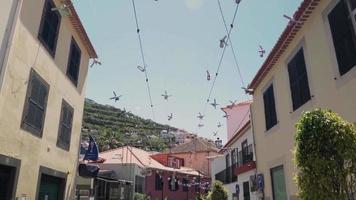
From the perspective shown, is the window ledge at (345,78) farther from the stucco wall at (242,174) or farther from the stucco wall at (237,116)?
the stucco wall at (237,116)

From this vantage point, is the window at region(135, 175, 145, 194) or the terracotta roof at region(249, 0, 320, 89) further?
the window at region(135, 175, 145, 194)

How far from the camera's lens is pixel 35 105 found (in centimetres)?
934

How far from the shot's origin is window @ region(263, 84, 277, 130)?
12.4 metres

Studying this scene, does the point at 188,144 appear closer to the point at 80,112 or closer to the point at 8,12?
the point at 80,112

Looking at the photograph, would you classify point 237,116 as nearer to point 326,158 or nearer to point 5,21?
point 326,158

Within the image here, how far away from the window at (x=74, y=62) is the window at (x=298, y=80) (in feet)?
25.8

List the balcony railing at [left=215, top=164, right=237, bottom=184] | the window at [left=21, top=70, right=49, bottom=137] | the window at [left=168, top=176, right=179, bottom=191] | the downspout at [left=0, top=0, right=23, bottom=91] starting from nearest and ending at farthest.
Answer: the downspout at [left=0, top=0, right=23, bottom=91]
the window at [left=21, top=70, right=49, bottom=137]
the balcony railing at [left=215, top=164, right=237, bottom=184]
the window at [left=168, top=176, right=179, bottom=191]

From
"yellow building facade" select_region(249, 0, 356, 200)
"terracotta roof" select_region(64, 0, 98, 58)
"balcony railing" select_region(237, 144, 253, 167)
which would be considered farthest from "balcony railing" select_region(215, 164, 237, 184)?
"terracotta roof" select_region(64, 0, 98, 58)

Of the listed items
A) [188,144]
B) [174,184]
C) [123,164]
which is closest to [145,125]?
[188,144]

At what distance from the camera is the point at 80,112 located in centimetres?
1384

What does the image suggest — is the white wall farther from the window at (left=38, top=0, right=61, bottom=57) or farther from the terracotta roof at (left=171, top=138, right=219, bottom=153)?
the terracotta roof at (left=171, top=138, right=219, bottom=153)

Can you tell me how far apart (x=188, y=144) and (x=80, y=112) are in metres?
38.5

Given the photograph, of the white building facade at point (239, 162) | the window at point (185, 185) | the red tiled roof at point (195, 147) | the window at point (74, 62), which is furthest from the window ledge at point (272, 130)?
the red tiled roof at point (195, 147)

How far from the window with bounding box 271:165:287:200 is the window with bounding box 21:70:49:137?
8015mm
